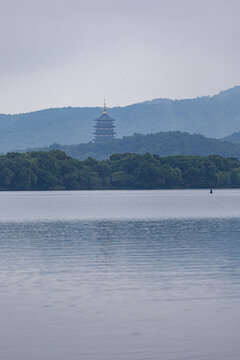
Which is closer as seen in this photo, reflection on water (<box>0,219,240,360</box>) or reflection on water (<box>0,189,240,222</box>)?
reflection on water (<box>0,219,240,360</box>)

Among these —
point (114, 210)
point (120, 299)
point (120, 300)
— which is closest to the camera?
point (120, 300)

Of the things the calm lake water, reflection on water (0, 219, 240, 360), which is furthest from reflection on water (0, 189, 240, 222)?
reflection on water (0, 219, 240, 360)

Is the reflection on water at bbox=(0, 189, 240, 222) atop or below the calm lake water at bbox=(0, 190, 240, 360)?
atop

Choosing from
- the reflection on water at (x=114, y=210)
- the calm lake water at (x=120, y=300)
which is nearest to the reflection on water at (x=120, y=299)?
the calm lake water at (x=120, y=300)

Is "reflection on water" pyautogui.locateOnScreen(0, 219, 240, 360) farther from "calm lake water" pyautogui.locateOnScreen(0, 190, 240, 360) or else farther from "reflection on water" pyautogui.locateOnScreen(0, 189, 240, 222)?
"reflection on water" pyautogui.locateOnScreen(0, 189, 240, 222)

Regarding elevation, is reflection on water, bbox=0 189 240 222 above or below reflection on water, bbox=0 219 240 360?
above

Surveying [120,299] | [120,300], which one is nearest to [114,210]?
[120,299]

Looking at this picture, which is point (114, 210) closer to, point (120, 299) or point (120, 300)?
point (120, 299)

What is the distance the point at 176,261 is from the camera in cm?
3850

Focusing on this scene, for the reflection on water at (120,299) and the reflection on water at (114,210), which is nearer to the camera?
the reflection on water at (120,299)

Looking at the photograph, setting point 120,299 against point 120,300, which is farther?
point 120,299

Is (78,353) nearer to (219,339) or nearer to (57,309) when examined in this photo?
(219,339)

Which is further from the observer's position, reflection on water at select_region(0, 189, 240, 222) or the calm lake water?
reflection on water at select_region(0, 189, 240, 222)

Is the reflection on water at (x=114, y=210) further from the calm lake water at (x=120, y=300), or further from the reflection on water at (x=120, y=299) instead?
the reflection on water at (x=120, y=299)
